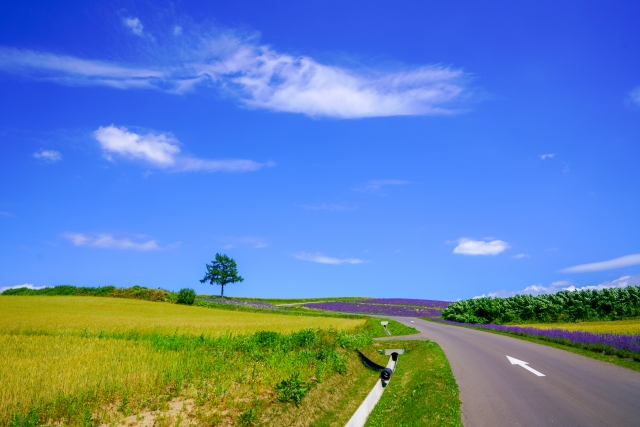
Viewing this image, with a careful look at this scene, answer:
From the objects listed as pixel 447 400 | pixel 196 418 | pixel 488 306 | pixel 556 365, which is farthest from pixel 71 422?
pixel 488 306

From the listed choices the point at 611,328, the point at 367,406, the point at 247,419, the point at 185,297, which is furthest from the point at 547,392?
the point at 185,297

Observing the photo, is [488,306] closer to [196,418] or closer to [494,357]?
[494,357]

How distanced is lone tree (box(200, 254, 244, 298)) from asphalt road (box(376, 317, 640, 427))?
85.7m

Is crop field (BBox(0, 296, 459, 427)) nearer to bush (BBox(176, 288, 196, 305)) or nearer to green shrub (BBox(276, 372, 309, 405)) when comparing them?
green shrub (BBox(276, 372, 309, 405))

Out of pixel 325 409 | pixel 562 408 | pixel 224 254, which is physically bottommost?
pixel 325 409

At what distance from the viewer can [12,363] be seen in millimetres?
13305

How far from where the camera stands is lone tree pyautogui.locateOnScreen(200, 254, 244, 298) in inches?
3844

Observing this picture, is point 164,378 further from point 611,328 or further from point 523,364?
point 611,328

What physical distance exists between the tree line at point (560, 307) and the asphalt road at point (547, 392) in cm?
3231

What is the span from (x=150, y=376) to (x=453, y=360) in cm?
1116

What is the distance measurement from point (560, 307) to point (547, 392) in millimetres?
40550

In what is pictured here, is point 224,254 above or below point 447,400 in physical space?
above

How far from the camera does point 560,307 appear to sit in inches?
1775

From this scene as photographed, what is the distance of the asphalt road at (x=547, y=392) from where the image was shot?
847 centimetres
